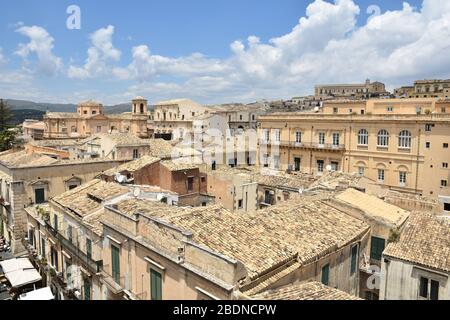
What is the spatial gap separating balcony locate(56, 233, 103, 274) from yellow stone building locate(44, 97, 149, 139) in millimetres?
42015

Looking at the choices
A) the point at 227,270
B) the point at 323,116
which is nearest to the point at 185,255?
the point at 227,270

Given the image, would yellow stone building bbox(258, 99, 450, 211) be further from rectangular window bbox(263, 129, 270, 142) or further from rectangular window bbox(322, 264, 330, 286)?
rectangular window bbox(322, 264, 330, 286)

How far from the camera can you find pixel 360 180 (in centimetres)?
2377

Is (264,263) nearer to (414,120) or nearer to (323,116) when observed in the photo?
(414,120)

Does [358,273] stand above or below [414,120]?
below

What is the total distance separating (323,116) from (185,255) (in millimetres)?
30287

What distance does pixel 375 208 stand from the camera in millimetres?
15930

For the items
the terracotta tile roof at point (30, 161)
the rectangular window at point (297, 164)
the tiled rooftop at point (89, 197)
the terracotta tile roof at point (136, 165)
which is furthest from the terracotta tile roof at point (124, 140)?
the rectangular window at point (297, 164)

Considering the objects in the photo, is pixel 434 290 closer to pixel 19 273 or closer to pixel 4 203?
pixel 19 273

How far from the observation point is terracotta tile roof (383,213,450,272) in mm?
11312

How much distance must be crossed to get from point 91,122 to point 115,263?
53.2 metres

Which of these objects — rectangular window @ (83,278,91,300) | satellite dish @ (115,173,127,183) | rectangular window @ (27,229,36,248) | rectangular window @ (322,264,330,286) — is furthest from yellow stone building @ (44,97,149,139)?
rectangular window @ (322,264,330,286)

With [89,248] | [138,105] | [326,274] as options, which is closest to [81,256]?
[89,248]

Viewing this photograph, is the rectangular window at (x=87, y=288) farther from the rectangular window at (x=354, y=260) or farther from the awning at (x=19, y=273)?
the rectangular window at (x=354, y=260)
